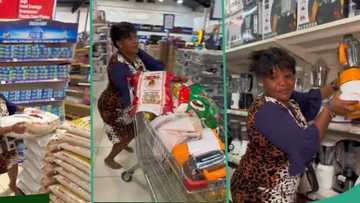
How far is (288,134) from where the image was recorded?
3.91ft

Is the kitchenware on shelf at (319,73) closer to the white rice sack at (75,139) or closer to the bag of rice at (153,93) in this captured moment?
the bag of rice at (153,93)

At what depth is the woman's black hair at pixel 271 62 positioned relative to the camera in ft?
3.95

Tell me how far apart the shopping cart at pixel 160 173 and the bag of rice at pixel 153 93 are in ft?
0.15

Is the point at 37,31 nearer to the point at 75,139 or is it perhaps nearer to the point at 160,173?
the point at 75,139

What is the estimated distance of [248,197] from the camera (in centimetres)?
131

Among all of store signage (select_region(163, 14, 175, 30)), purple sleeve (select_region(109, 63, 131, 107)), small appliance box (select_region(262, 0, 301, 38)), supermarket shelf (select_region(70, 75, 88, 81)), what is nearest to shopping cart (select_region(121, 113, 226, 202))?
purple sleeve (select_region(109, 63, 131, 107))

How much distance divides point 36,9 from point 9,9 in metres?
0.09

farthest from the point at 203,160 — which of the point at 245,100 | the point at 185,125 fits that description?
the point at 245,100

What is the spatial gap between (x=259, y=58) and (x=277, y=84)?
10 cm

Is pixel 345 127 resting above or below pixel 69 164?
above

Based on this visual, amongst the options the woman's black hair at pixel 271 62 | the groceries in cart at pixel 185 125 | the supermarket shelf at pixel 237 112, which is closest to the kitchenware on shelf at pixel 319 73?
the woman's black hair at pixel 271 62

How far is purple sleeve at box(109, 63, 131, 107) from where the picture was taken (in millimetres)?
1357

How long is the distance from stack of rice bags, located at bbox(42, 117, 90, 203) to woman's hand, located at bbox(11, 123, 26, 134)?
11cm

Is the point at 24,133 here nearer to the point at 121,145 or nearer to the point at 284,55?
the point at 121,145
